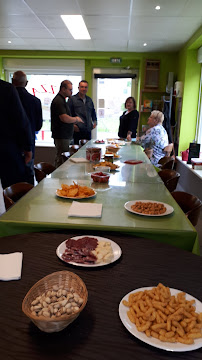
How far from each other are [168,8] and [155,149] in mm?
1938

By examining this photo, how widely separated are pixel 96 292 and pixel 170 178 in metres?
2.03

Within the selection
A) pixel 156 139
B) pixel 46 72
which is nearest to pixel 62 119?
pixel 156 139

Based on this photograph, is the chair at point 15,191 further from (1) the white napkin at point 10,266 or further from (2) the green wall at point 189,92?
(2) the green wall at point 189,92

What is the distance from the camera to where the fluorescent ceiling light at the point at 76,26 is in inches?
178

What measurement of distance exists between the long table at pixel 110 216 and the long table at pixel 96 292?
6cm

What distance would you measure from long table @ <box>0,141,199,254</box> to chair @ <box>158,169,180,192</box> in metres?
0.35

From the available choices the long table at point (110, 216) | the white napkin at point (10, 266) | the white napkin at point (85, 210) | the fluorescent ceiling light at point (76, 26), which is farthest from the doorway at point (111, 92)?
the white napkin at point (10, 266)

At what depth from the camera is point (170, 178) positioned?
282cm

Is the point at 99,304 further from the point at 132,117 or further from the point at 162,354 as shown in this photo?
the point at 132,117

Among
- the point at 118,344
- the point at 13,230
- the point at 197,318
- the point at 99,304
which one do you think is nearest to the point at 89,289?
the point at 99,304

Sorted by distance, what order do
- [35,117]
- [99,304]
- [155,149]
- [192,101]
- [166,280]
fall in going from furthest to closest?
[192,101]
[155,149]
[35,117]
[166,280]
[99,304]

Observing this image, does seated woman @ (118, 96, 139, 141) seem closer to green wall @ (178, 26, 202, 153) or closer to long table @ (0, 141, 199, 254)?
green wall @ (178, 26, 202, 153)

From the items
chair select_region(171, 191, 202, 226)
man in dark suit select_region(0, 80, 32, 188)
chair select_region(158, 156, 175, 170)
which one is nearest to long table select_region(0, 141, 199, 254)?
chair select_region(171, 191, 202, 226)

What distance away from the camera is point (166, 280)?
3.34 ft
